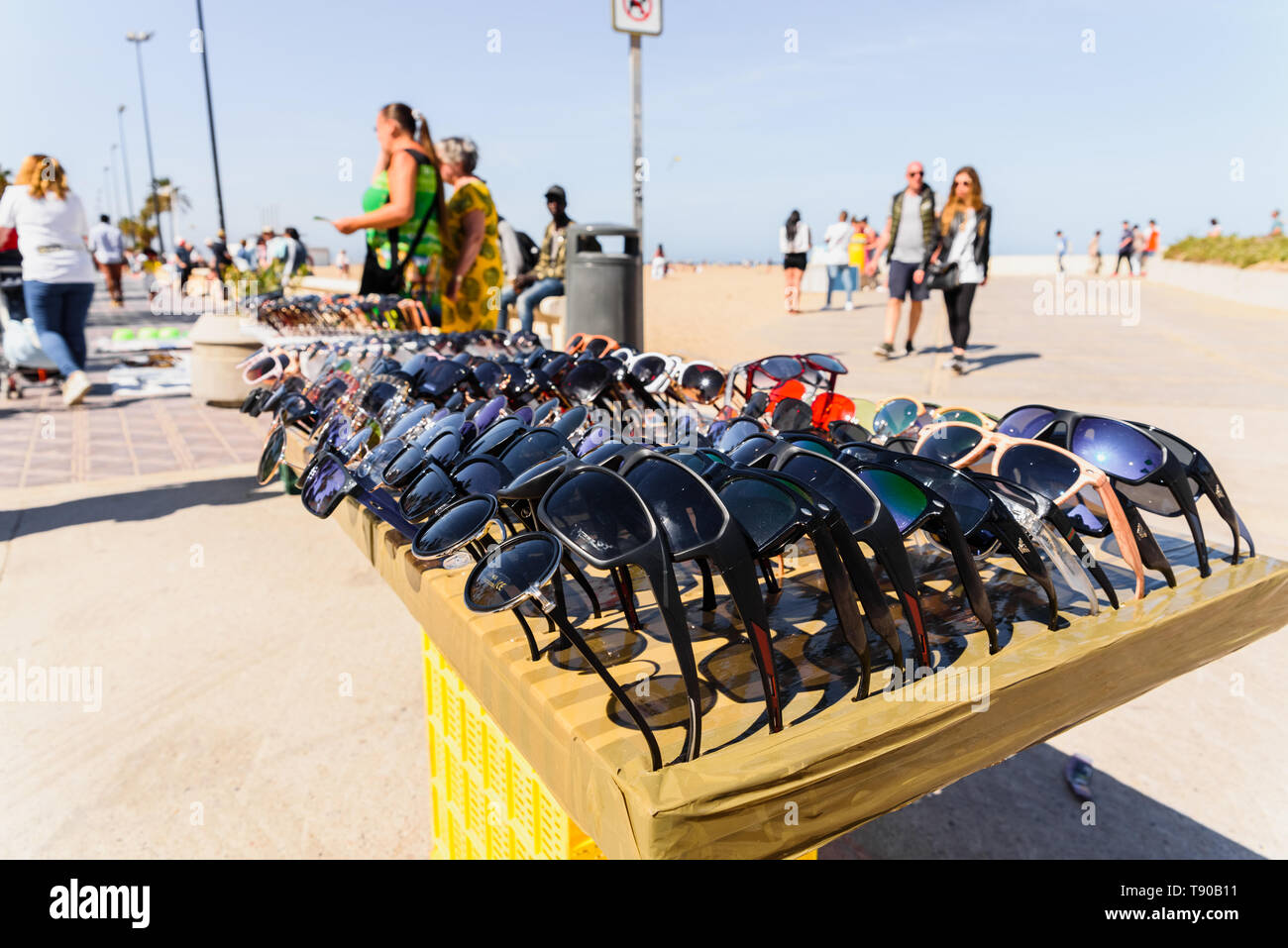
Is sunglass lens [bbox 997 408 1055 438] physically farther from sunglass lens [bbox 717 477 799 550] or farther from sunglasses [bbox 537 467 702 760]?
sunglasses [bbox 537 467 702 760]

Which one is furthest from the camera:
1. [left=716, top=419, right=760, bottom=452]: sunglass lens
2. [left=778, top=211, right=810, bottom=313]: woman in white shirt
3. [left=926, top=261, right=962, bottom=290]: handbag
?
[left=778, top=211, right=810, bottom=313]: woman in white shirt

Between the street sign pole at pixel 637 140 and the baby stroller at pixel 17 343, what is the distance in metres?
5.04

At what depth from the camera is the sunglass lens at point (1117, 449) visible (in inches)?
52.2

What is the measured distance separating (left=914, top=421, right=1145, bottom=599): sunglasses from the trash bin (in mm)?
4731

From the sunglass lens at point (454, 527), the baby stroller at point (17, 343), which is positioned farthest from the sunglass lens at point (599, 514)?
the baby stroller at point (17, 343)

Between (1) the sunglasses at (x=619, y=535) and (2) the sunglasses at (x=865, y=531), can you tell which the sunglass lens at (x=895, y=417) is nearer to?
(2) the sunglasses at (x=865, y=531)

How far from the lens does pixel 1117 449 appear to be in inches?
53.6

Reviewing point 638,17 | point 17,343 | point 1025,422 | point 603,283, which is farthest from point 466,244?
point 17,343

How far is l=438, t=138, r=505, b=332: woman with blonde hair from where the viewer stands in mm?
4336

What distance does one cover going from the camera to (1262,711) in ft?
8.39

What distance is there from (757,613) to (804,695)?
0.72 ft

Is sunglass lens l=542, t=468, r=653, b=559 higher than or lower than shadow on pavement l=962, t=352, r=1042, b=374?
higher

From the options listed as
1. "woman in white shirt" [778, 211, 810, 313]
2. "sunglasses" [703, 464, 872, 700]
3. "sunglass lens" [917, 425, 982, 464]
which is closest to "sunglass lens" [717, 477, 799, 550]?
"sunglasses" [703, 464, 872, 700]
